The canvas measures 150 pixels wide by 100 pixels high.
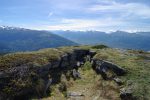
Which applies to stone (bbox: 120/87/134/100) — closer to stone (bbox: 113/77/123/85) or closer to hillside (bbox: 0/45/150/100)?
hillside (bbox: 0/45/150/100)

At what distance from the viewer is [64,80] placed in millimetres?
34625

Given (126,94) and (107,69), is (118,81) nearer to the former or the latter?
Result: (126,94)

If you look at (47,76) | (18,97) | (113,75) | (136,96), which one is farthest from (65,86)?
(136,96)

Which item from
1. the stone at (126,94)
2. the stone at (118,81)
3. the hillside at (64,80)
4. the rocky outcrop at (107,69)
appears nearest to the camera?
the stone at (126,94)

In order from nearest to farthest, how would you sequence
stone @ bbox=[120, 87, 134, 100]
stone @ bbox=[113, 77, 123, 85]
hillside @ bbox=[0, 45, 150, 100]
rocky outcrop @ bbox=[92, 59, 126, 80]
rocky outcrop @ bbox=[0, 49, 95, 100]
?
stone @ bbox=[120, 87, 134, 100] → rocky outcrop @ bbox=[0, 49, 95, 100] → hillside @ bbox=[0, 45, 150, 100] → stone @ bbox=[113, 77, 123, 85] → rocky outcrop @ bbox=[92, 59, 126, 80]

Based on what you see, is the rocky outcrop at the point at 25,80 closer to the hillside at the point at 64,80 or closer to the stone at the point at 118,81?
the hillside at the point at 64,80

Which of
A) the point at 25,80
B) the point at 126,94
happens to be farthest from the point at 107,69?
the point at 25,80

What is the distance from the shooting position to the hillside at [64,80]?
25.9m

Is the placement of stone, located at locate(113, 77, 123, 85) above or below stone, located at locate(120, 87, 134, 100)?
above

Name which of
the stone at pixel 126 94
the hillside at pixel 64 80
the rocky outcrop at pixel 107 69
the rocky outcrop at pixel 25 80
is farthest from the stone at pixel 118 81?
the rocky outcrop at pixel 25 80

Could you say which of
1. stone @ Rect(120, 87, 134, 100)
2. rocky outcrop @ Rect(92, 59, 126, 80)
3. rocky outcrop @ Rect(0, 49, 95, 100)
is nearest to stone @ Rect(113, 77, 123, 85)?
rocky outcrop @ Rect(92, 59, 126, 80)

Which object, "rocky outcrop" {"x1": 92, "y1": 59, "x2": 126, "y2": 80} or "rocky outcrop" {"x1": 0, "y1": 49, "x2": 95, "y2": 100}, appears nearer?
"rocky outcrop" {"x1": 0, "y1": 49, "x2": 95, "y2": 100}

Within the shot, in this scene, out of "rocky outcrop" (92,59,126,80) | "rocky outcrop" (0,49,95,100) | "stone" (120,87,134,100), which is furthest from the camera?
"rocky outcrop" (92,59,126,80)

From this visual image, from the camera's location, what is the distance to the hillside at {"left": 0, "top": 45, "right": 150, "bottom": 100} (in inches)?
1018
